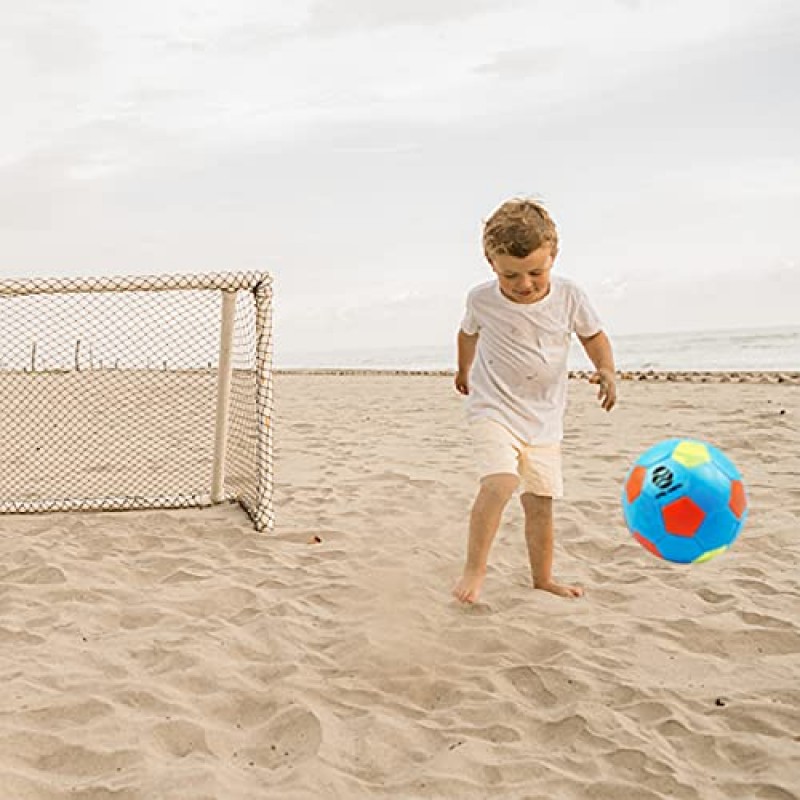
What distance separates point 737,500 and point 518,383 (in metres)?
1.03

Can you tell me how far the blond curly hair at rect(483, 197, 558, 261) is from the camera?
344cm

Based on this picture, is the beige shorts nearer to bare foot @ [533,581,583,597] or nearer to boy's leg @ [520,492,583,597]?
boy's leg @ [520,492,583,597]

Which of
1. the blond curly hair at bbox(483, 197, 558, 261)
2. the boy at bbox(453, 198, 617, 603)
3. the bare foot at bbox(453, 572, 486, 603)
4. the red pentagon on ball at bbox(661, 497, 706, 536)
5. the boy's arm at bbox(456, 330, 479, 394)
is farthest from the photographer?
the boy's arm at bbox(456, 330, 479, 394)

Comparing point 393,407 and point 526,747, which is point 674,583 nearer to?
point 526,747

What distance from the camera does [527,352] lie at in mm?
3850

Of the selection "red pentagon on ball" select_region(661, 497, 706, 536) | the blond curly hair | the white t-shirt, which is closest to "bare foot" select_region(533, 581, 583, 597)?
the white t-shirt

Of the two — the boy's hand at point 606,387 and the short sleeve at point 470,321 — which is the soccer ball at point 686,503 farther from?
the short sleeve at point 470,321

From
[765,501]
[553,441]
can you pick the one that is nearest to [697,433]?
[765,501]

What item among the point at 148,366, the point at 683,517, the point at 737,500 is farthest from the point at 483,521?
the point at 148,366

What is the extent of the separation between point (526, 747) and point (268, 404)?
300 centimetres

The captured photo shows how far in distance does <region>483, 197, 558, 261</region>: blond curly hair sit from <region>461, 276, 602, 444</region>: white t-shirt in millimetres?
304

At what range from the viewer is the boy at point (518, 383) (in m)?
3.77

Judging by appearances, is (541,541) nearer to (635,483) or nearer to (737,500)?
(635,483)

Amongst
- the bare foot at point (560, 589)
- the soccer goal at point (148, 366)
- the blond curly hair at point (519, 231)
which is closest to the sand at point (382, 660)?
the bare foot at point (560, 589)
